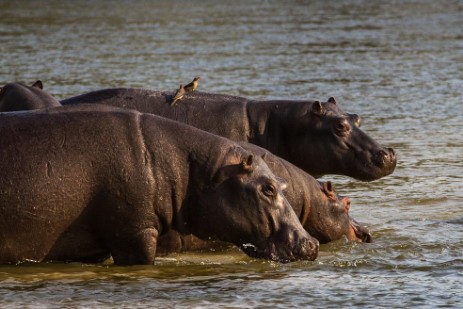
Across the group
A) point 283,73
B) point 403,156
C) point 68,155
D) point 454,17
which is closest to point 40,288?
A: point 68,155

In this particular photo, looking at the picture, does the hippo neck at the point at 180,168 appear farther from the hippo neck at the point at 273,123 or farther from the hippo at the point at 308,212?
the hippo neck at the point at 273,123

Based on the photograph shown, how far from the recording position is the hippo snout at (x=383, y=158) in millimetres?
10969

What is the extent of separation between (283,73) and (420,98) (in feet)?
12.1

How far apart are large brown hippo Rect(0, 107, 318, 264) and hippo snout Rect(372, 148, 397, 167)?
2815mm

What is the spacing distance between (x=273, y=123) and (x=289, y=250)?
3.25 m

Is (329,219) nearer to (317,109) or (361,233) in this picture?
(361,233)

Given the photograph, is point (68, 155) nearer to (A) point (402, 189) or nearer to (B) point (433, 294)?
(B) point (433, 294)

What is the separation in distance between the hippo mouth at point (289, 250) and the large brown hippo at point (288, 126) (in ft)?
9.43

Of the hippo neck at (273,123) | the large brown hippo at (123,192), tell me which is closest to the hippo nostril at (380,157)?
the hippo neck at (273,123)

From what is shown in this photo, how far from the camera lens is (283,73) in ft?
68.9

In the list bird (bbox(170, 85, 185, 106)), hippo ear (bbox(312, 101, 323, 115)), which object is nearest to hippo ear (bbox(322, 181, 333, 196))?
hippo ear (bbox(312, 101, 323, 115))

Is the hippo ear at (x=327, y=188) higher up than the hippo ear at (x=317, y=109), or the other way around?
the hippo ear at (x=317, y=109)

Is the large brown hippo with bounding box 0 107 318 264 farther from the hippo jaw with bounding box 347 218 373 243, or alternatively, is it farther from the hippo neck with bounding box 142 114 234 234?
the hippo jaw with bounding box 347 218 373 243

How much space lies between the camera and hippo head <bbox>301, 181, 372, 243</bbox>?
945 centimetres
